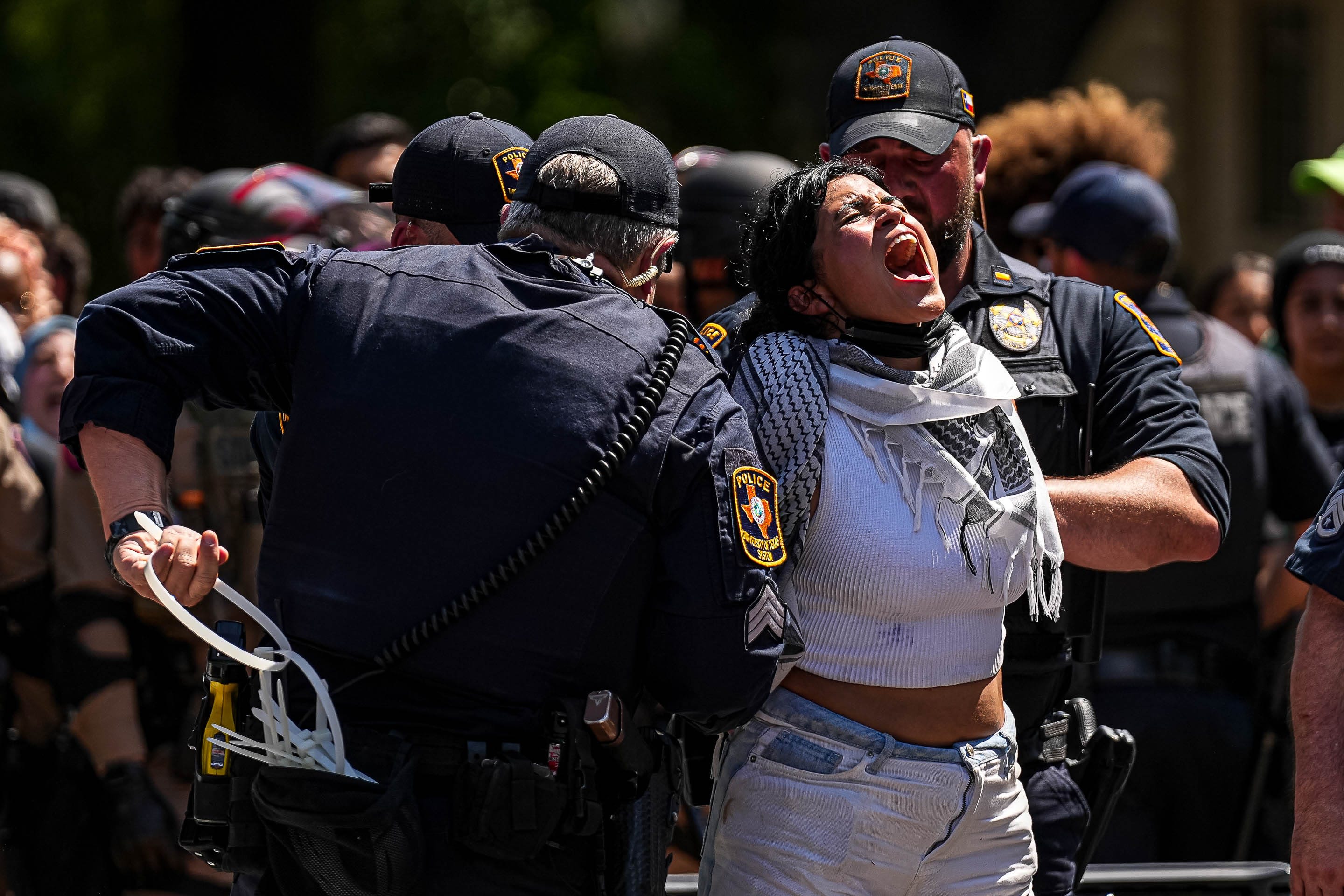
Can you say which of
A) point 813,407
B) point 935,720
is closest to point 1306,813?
point 935,720

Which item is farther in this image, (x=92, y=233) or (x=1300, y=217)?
(x=1300, y=217)

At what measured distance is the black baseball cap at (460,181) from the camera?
3195 millimetres

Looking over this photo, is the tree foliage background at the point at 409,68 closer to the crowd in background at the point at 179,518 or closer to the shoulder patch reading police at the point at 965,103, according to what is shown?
the crowd in background at the point at 179,518

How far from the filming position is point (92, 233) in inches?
492

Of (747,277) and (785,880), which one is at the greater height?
(747,277)

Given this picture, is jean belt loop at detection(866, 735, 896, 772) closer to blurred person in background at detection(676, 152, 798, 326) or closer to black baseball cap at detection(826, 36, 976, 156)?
black baseball cap at detection(826, 36, 976, 156)

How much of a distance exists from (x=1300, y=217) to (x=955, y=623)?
1227 cm

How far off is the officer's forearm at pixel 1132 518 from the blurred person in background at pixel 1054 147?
262cm

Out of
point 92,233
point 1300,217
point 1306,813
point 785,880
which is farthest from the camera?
point 1300,217

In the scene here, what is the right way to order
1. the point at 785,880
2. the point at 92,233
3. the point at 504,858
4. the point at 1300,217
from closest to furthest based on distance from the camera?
the point at 504,858, the point at 785,880, the point at 92,233, the point at 1300,217

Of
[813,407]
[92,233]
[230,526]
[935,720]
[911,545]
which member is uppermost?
[813,407]

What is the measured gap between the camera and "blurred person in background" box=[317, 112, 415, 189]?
5.87 m

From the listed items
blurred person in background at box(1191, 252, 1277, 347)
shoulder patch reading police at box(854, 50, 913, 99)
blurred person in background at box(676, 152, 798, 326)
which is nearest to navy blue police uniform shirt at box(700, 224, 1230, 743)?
shoulder patch reading police at box(854, 50, 913, 99)

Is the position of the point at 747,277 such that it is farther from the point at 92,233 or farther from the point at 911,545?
the point at 92,233
